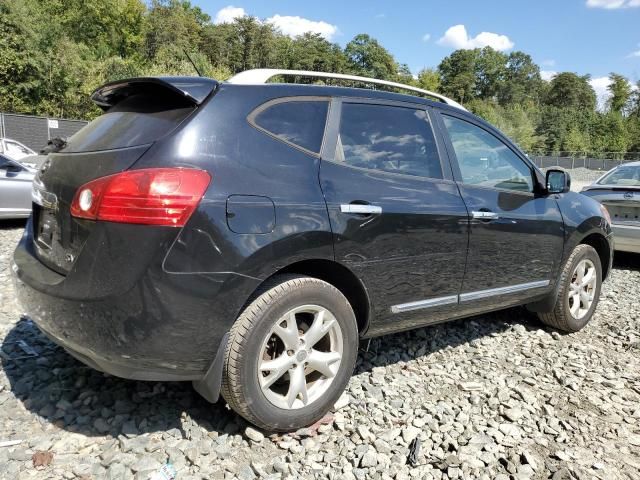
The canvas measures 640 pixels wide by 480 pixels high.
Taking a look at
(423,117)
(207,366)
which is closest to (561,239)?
(423,117)

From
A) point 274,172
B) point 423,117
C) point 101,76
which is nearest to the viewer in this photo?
point 274,172

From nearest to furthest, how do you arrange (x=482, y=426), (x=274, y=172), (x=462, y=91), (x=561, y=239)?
(x=274, y=172), (x=482, y=426), (x=561, y=239), (x=462, y=91)

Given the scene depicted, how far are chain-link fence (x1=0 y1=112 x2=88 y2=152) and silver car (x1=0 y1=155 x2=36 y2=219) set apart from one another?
14.4m

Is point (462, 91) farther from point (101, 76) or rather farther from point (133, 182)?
point (133, 182)

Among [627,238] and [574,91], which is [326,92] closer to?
[627,238]

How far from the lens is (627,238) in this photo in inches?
262

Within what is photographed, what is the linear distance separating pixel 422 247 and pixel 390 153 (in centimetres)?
59

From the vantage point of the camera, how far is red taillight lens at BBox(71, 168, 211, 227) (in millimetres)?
2066

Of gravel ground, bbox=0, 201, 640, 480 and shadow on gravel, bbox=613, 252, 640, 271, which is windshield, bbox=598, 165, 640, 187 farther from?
gravel ground, bbox=0, 201, 640, 480

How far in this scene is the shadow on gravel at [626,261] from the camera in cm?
718

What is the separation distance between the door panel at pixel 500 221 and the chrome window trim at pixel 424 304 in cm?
12

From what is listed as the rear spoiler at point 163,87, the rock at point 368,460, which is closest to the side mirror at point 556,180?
the rock at point 368,460

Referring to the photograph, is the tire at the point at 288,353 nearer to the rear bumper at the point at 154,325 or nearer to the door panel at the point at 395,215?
the rear bumper at the point at 154,325

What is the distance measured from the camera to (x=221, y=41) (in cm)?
7275
